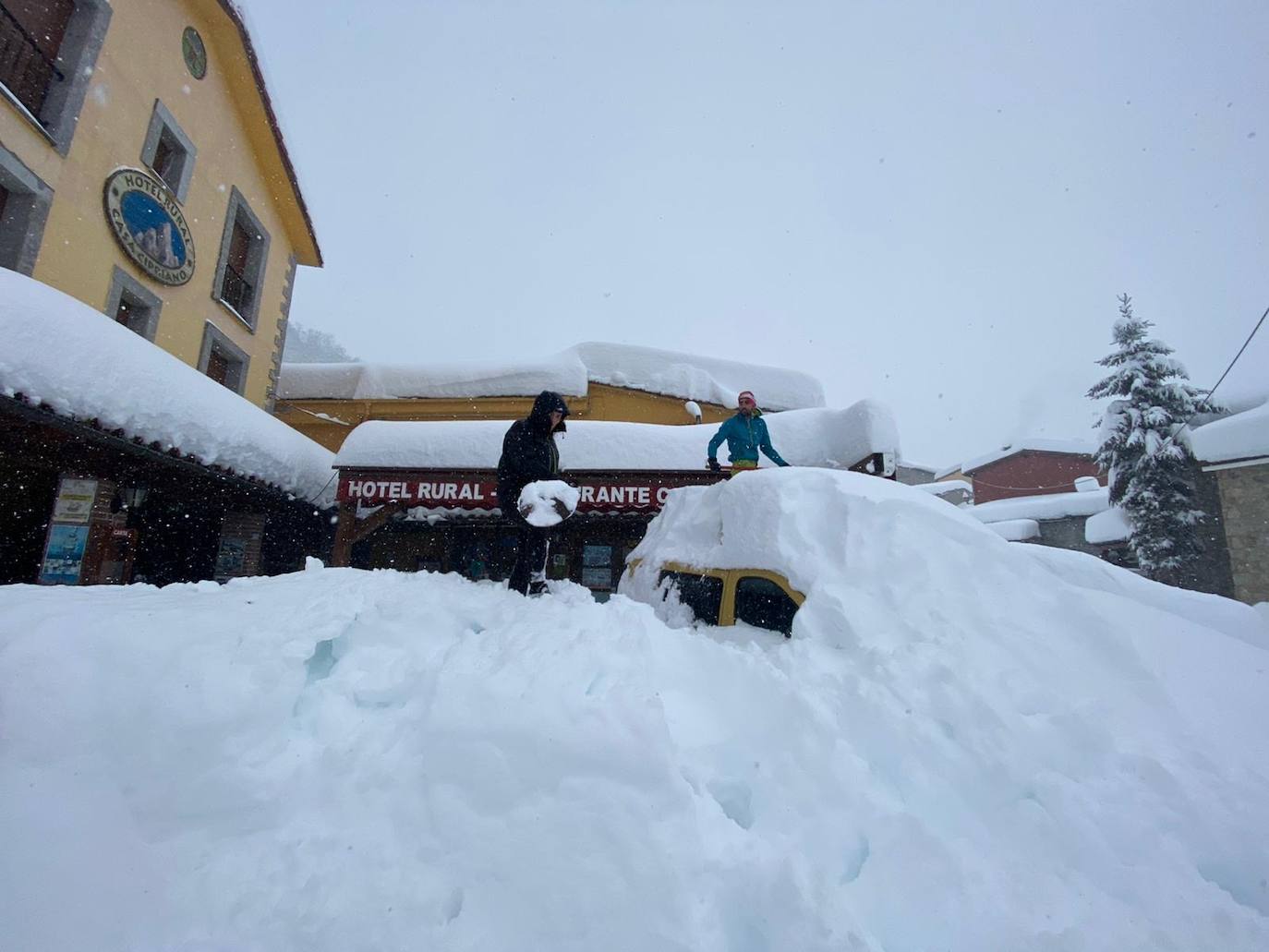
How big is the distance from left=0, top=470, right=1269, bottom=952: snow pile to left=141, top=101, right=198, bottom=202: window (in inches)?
402

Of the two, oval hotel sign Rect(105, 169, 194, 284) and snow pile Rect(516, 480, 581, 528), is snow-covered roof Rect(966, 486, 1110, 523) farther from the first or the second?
oval hotel sign Rect(105, 169, 194, 284)

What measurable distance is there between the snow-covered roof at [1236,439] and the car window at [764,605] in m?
12.9

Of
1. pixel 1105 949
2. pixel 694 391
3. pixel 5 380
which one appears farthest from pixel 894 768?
pixel 694 391

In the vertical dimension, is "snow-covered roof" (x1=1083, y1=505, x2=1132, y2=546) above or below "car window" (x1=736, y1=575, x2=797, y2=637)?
above

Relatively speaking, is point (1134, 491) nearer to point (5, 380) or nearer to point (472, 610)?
point (472, 610)

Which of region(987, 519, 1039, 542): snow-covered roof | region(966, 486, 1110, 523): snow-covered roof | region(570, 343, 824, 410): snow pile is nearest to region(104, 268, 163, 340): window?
region(570, 343, 824, 410): snow pile

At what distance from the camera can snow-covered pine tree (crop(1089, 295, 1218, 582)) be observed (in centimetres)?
1339

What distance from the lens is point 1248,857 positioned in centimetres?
173

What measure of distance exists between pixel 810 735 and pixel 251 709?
2.01 meters

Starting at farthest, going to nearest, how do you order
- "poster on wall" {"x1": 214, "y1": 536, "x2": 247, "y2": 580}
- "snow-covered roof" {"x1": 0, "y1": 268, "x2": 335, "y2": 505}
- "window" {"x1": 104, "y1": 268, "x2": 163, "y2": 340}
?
"poster on wall" {"x1": 214, "y1": 536, "x2": 247, "y2": 580} → "window" {"x1": 104, "y1": 268, "x2": 163, "y2": 340} → "snow-covered roof" {"x1": 0, "y1": 268, "x2": 335, "y2": 505}

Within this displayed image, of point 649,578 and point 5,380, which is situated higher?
point 5,380

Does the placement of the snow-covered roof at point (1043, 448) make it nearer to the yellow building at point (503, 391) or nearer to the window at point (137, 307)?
the yellow building at point (503, 391)

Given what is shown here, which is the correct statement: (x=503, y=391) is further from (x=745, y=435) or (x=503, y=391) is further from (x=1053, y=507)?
(x=1053, y=507)

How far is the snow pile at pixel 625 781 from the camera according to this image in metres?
1.46
